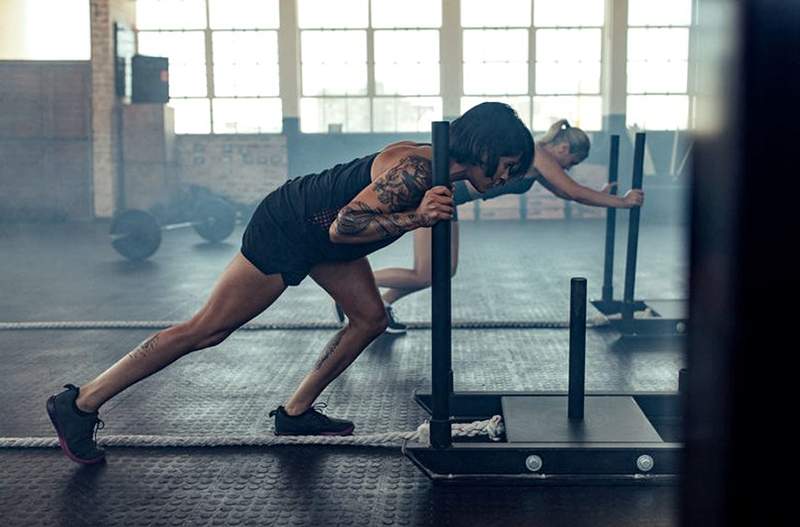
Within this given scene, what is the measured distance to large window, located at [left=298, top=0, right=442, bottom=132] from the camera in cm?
1238

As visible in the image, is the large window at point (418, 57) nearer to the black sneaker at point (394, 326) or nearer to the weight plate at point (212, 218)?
the weight plate at point (212, 218)

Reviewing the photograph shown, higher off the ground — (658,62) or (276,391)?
(658,62)

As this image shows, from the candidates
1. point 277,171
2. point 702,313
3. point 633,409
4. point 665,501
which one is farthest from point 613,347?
point 277,171

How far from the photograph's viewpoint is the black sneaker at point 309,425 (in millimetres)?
2811

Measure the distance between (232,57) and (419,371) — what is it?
31.5 feet

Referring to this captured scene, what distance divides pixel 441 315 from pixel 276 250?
498 mm

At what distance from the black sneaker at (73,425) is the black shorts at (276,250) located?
0.63 metres

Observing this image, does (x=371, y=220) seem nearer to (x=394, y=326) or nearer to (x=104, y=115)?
(x=394, y=326)

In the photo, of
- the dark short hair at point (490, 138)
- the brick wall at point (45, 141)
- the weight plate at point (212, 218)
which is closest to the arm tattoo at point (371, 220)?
the dark short hair at point (490, 138)

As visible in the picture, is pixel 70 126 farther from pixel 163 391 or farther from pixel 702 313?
pixel 702 313

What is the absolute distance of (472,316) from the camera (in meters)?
5.03

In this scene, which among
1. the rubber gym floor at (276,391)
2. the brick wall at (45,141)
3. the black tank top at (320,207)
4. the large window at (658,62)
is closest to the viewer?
the rubber gym floor at (276,391)

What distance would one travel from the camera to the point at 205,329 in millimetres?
2512

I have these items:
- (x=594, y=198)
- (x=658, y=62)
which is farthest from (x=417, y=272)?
(x=658, y=62)
